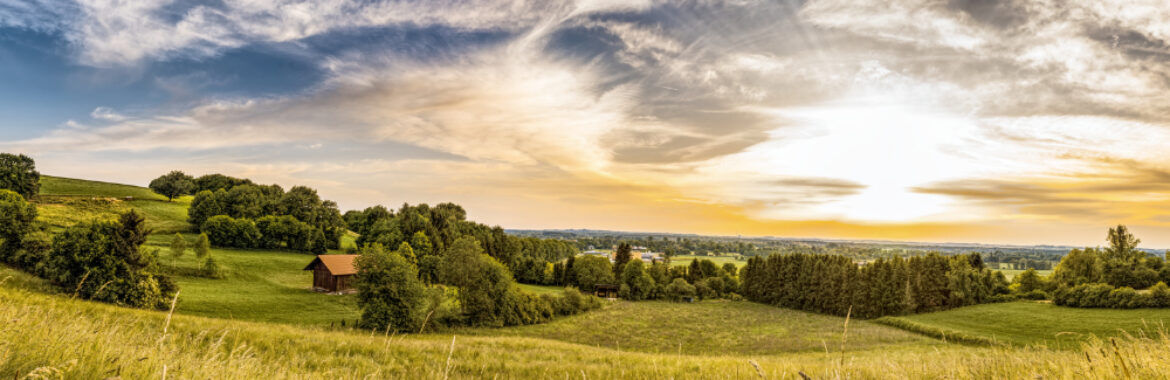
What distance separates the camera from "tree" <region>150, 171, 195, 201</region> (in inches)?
3868

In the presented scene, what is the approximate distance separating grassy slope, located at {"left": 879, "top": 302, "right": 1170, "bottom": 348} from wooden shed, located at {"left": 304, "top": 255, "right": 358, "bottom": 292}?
59104 mm

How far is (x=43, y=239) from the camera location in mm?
35031

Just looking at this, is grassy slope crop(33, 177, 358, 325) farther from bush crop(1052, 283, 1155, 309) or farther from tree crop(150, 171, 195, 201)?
bush crop(1052, 283, 1155, 309)

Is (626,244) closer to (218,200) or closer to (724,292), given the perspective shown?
(724,292)

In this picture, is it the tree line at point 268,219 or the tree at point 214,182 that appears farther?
the tree at point 214,182

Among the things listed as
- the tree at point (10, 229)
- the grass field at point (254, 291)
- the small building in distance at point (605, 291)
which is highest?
the tree at point (10, 229)

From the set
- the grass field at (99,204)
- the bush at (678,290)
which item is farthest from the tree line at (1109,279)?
the grass field at (99,204)

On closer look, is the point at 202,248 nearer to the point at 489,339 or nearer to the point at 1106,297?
the point at 489,339

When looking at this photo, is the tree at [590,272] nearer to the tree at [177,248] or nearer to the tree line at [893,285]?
the tree line at [893,285]

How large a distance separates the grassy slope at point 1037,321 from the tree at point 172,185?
129m

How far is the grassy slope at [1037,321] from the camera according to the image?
1485 inches

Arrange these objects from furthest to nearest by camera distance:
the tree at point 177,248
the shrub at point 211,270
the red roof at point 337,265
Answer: the red roof at point 337,265 < the shrub at point 211,270 < the tree at point 177,248

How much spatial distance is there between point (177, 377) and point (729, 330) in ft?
167

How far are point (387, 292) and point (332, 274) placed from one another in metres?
21.3
